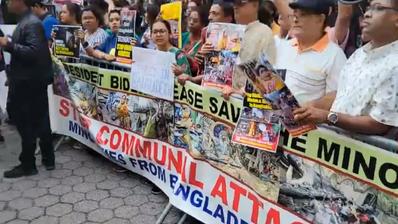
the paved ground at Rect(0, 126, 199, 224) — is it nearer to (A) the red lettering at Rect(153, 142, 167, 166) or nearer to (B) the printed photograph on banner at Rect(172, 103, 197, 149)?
(A) the red lettering at Rect(153, 142, 167, 166)

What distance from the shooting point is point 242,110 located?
259cm

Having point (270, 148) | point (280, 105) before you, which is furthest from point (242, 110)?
point (280, 105)

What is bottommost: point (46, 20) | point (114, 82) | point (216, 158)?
point (216, 158)

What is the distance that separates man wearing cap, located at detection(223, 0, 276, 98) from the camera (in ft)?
9.44

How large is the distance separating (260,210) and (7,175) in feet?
9.31

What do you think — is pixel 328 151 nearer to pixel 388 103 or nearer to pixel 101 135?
pixel 388 103

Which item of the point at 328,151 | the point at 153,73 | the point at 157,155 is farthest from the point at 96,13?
the point at 328,151

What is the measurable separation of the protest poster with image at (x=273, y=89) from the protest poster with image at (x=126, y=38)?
7.10 feet

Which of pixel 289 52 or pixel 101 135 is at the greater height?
pixel 289 52

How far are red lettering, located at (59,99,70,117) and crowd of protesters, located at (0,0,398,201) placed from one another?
1.73 feet

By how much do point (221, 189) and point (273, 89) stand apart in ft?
3.87

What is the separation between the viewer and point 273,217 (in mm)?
2588

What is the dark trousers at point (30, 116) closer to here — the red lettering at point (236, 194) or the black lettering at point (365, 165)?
→ the red lettering at point (236, 194)

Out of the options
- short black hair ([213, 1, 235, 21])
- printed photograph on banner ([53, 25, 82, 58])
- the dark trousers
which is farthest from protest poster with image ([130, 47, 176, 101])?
the dark trousers
